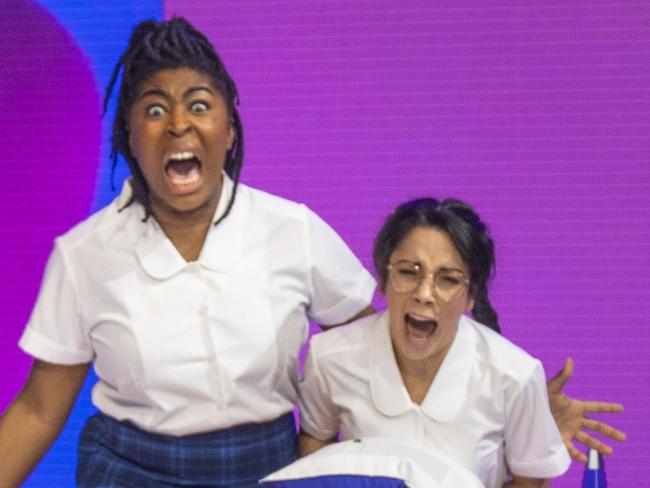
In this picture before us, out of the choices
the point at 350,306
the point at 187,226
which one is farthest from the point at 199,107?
the point at 350,306

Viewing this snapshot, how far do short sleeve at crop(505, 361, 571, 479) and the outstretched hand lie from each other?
81 mm

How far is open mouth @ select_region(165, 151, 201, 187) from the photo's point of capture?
1.72 metres

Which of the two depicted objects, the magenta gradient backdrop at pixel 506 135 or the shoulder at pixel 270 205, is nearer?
the shoulder at pixel 270 205

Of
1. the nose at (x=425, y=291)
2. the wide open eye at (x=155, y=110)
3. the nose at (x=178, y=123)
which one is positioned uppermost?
the wide open eye at (x=155, y=110)

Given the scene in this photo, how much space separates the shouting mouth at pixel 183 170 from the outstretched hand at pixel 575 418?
644mm

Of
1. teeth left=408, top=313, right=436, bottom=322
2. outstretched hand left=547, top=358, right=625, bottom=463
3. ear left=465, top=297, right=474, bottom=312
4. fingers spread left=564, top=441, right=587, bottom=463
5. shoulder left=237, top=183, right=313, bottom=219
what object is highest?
shoulder left=237, top=183, right=313, bottom=219

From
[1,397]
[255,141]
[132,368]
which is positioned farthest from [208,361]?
[1,397]

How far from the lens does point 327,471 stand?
63.7 inches

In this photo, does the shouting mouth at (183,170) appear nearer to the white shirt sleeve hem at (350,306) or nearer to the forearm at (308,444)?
the white shirt sleeve hem at (350,306)

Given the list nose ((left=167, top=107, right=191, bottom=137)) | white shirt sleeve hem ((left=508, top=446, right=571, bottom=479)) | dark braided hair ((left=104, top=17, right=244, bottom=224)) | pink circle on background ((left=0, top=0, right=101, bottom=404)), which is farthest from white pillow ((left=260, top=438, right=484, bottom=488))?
pink circle on background ((left=0, top=0, right=101, bottom=404))

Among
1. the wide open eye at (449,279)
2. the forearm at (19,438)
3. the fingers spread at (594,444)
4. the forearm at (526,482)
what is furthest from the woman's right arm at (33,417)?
the fingers spread at (594,444)

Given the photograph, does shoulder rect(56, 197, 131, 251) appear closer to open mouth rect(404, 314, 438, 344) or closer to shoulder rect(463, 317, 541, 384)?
open mouth rect(404, 314, 438, 344)

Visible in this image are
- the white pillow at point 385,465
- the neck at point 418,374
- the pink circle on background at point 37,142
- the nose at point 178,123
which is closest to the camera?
the white pillow at point 385,465

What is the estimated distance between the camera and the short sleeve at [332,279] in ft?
6.02
